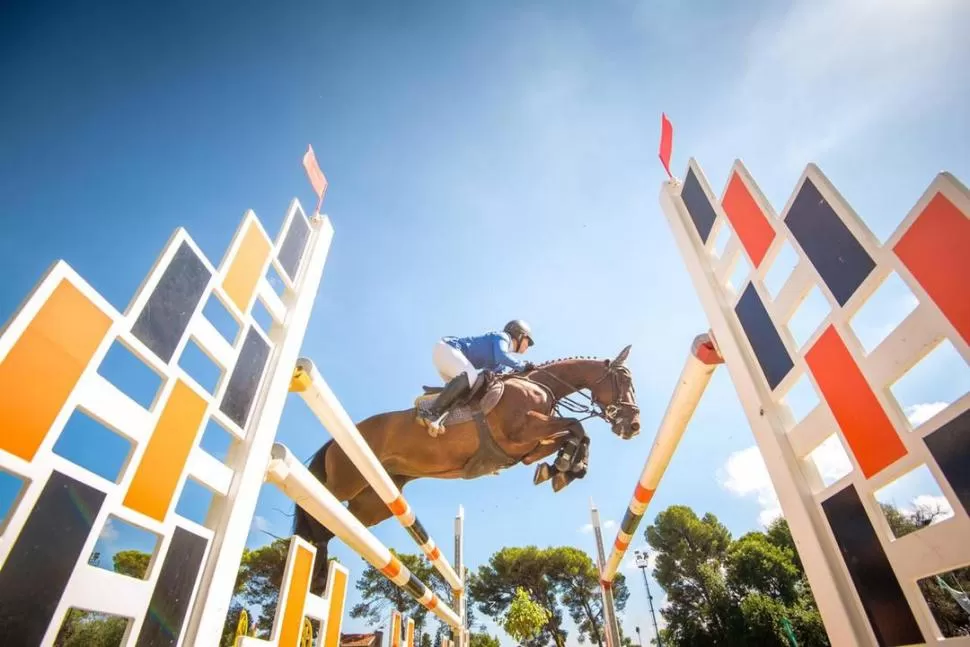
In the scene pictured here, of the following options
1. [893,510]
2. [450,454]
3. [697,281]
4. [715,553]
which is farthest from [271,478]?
[715,553]

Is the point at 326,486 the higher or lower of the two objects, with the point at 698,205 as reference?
lower

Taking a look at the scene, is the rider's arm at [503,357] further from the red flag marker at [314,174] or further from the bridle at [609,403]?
the red flag marker at [314,174]

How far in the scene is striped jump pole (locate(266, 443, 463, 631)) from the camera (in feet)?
5.06

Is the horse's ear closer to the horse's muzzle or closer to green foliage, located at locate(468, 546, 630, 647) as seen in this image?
the horse's muzzle

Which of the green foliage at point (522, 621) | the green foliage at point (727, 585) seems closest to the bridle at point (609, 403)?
the green foliage at point (522, 621)

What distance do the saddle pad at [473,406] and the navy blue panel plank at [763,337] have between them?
213 centimetres

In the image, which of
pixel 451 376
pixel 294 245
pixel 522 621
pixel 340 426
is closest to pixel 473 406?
pixel 451 376

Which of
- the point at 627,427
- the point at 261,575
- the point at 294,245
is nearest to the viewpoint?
the point at 294,245

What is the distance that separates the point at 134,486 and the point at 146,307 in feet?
1.28

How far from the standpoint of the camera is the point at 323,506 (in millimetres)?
1909

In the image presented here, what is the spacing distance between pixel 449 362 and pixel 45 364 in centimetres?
317

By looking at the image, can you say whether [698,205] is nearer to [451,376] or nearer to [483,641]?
[451,376]

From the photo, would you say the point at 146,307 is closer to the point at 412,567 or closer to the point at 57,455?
the point at 57,455

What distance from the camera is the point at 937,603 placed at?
13.4 metres
